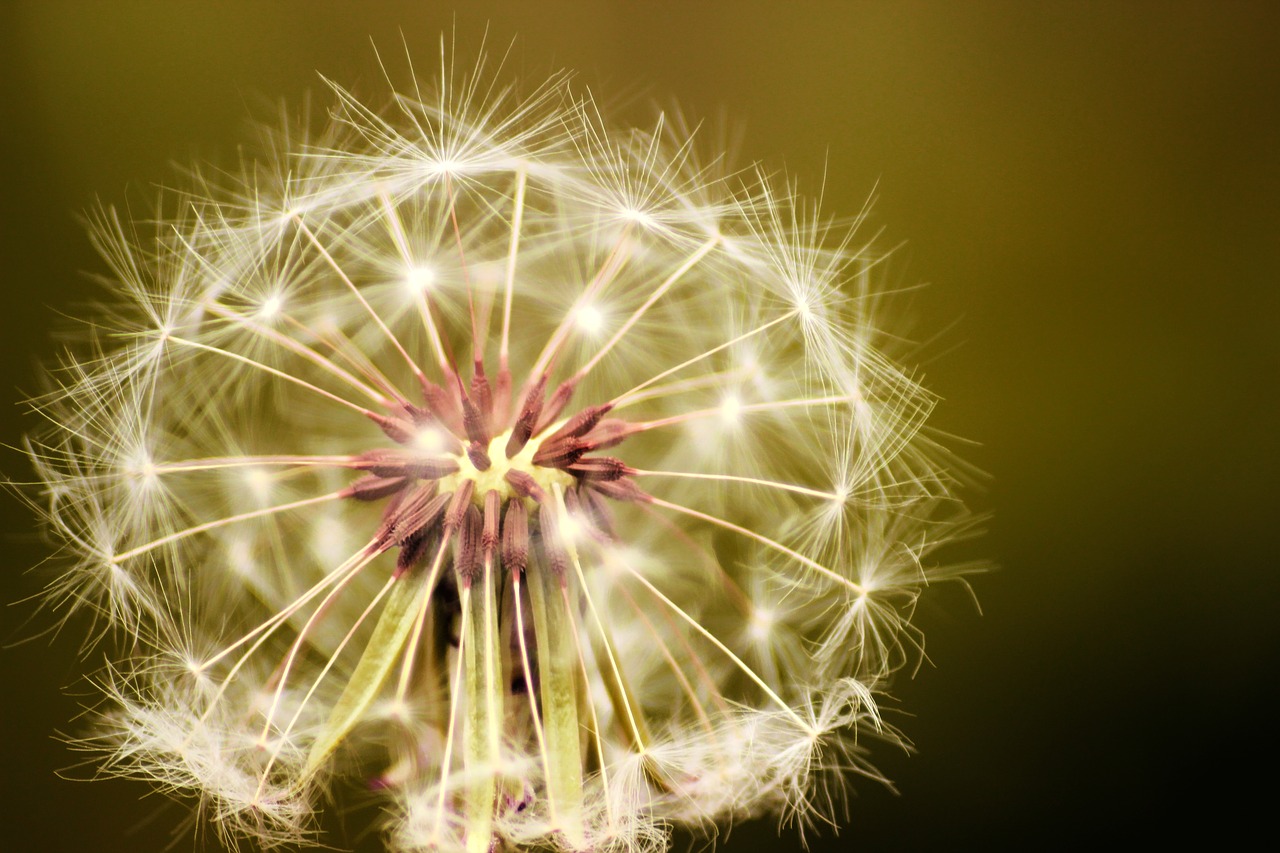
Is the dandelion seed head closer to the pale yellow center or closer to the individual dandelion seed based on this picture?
the individual dandelion seed

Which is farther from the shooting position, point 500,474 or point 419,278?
point 419,278

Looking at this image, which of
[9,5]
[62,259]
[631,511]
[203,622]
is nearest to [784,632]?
[631,511]

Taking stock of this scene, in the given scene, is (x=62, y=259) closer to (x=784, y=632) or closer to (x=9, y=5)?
(x=9, y=5)

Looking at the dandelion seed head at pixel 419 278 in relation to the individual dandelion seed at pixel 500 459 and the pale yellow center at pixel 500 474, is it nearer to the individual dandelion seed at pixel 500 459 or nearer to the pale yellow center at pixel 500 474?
the individual dandelion seed at pixel 500 459

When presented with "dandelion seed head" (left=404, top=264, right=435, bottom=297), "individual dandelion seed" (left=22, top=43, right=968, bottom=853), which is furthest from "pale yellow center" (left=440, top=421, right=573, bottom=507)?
"dandelion seed head" (left=404, top=264, right=435, bottom=297)

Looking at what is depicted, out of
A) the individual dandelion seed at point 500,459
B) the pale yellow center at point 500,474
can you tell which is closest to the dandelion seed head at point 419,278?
the individual dandelion seed at point 500,459

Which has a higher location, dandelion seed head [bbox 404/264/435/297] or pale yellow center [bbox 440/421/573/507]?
dandelion seed head [bbox 404/264/435/297]

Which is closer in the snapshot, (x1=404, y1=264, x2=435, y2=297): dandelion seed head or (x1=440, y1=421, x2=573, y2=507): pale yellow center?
(x1=440, y1=421, x2=573, y2=507): pale yellow center

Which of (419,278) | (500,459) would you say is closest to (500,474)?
(500,459)

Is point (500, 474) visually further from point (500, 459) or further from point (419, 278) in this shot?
point (419, 278)

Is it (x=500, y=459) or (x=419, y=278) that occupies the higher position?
(x=419, y=278)
